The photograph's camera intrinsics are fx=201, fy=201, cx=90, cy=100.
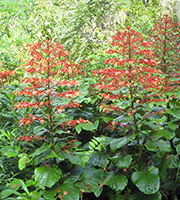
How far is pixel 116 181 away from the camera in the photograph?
1.40 m

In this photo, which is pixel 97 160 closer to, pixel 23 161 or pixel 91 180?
pixel 91 180

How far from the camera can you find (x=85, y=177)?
5.08 feet

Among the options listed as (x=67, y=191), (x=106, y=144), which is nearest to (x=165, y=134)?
(x=106, y=144)

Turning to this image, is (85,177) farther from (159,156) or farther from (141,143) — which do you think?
(159,156)

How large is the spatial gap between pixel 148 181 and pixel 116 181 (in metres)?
0.22

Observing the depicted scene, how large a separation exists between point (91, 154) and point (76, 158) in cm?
14

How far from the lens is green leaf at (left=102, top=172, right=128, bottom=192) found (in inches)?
53.7

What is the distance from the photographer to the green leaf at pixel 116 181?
1.36 metres

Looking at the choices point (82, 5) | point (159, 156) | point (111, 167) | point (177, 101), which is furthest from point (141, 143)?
point (82, 5)

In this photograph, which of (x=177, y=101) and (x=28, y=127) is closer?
(x=177, y=101)

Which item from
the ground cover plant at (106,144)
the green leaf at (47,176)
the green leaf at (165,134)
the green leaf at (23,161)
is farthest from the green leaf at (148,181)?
the green leaf at (23,161)

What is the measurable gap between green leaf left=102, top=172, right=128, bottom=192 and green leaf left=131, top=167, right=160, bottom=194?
85 millimetres

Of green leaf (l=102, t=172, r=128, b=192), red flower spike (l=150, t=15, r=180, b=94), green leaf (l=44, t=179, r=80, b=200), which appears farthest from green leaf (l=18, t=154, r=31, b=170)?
red flower spike (l=150, t=15, r=180, b=94)

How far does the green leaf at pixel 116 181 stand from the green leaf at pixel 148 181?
0.28 feet
